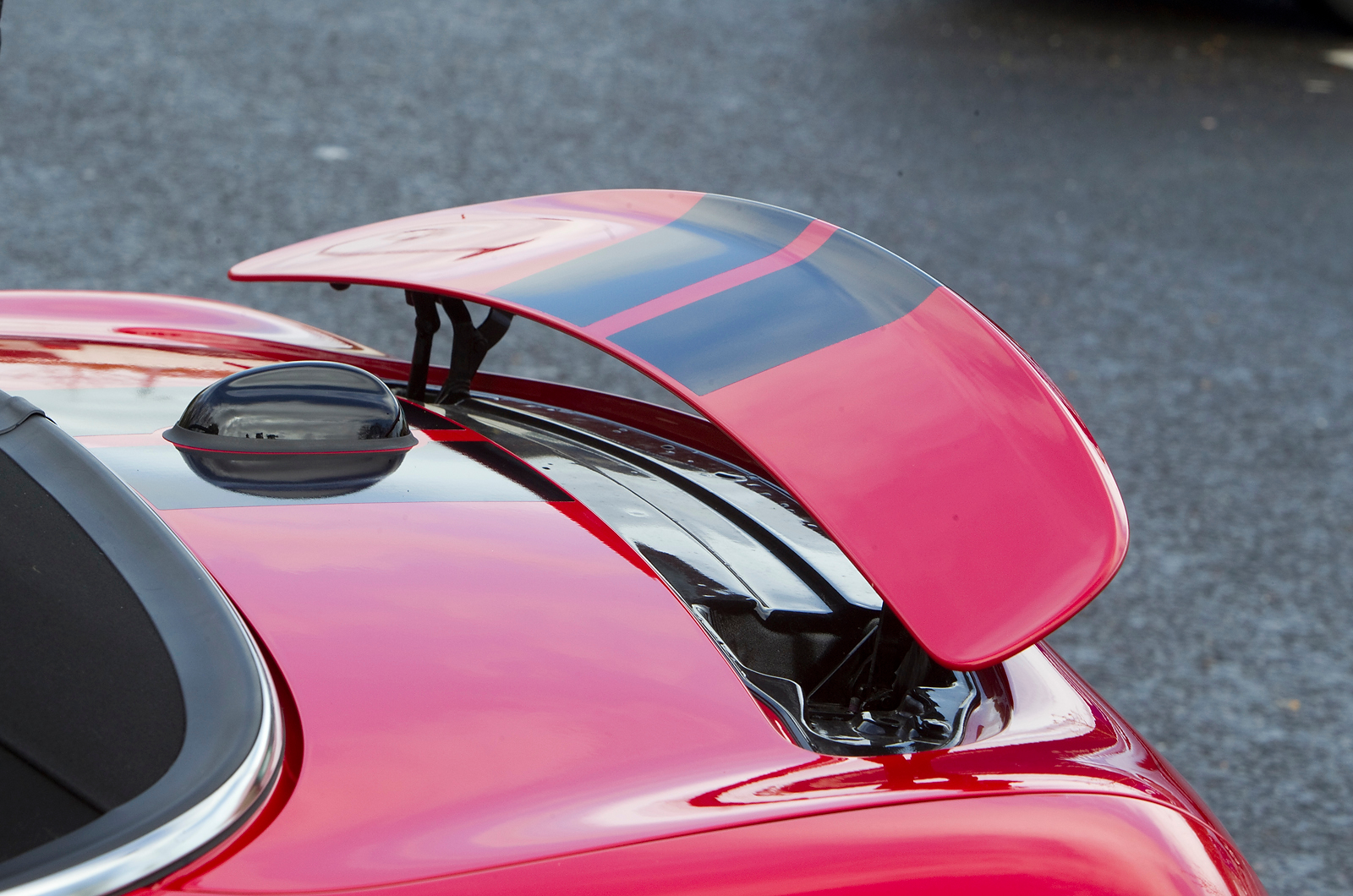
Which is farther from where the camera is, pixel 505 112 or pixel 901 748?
pixel 505 112

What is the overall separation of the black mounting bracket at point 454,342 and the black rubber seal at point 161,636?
1.98 ft

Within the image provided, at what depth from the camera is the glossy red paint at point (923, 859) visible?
0.96 metres

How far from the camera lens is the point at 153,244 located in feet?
14.0

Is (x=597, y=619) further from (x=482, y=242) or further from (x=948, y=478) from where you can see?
(x=482, y=242)

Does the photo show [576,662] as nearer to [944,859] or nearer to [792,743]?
[792,743]

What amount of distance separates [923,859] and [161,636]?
70 cm

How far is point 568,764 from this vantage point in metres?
1.02

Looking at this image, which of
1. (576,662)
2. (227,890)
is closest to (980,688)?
(576,662)

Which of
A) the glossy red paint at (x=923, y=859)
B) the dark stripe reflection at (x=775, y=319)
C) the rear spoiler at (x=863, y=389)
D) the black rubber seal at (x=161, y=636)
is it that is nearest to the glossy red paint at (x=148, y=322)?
the rear spoiler at (x=863, y=389)

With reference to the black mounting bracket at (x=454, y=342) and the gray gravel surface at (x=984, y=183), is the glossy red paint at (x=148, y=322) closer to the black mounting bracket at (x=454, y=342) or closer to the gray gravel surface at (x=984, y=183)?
the black mounting bracket at (x=454, y=342)

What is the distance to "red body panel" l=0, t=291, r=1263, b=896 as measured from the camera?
0.95 metres

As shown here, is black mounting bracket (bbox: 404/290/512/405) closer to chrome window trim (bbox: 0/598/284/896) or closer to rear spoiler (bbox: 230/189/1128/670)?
rear spoiler (bbox: 230/189/1128/670)

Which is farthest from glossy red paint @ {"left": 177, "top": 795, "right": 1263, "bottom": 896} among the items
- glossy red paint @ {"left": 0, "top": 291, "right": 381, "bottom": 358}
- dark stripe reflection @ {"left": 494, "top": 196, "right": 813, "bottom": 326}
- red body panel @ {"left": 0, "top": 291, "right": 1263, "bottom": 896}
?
glossy red paint @ {"left": 0, "top": 291, "right": 381, "bottom": 358}

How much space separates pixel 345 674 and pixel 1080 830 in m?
0.70
